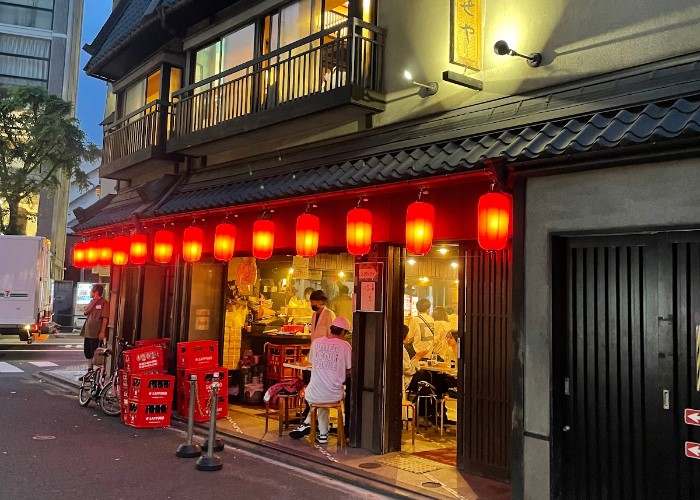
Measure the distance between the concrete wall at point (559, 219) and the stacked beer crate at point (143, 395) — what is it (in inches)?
307

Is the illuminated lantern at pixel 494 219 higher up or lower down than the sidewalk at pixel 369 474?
higher up

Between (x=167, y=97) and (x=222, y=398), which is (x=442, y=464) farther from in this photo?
(x=167, y=97)

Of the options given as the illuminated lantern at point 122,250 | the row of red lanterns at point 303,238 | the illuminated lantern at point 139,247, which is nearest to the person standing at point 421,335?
the row of red lanterns at point 303,238

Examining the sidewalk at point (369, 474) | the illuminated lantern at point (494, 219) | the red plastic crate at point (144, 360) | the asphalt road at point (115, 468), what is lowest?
the asphalt road at point (115, 468)

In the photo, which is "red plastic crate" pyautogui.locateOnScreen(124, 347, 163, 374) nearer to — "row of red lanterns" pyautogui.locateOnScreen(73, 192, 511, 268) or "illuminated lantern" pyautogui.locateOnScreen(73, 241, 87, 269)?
"row of red lanterns" pyautogui.locateOnScreen(73, 192, 511, 268)

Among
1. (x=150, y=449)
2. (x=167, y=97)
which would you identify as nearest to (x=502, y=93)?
(x=150, y=449)

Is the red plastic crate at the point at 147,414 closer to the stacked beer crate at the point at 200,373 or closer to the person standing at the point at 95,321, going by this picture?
the stacked beer crate at the point at 200,373

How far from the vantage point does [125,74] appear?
1859 cm

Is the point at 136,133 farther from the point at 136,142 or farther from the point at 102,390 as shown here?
the point at 102,390

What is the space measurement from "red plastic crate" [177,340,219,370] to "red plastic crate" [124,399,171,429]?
3.48ft

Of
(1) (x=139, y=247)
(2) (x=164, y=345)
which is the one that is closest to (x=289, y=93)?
(1) (x=139, y=247)

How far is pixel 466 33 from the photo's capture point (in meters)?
8.49

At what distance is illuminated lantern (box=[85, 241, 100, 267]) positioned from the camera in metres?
17.5

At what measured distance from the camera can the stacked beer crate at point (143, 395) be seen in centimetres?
1188
